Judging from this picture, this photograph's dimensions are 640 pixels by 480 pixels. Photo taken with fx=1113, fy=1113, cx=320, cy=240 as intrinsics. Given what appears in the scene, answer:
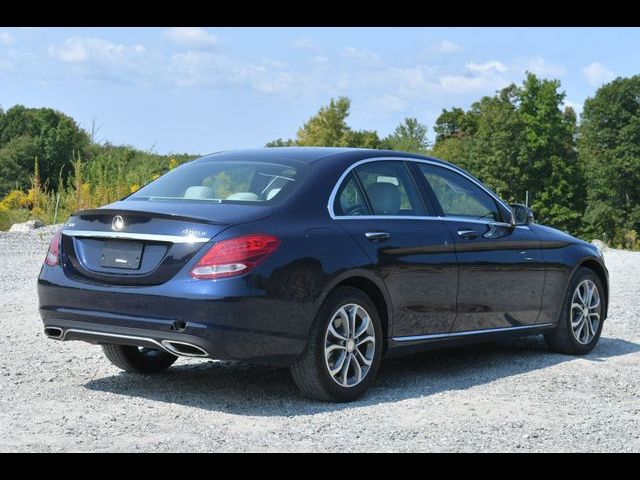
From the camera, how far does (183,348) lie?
22.4 ft

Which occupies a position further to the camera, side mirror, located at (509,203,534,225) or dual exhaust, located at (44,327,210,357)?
side mirror, located at (509,203,534,225)

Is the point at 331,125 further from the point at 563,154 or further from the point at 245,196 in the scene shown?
the point at 245,196

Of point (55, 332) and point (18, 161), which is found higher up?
point (18, 161)

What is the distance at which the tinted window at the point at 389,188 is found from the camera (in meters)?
7.91

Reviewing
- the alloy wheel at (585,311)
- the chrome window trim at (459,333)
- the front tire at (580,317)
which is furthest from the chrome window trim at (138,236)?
the alloy wheel at (585,311)

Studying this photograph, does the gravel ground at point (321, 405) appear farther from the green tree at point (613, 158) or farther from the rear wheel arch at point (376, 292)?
the green tree at point (613, 158)

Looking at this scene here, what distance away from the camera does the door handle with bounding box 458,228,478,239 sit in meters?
8.51

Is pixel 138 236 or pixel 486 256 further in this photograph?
pixel 486 256

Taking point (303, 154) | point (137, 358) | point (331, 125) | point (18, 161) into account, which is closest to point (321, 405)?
point (137, 358)

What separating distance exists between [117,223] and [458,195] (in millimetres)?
2977

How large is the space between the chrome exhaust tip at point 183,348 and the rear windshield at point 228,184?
1.06 meters

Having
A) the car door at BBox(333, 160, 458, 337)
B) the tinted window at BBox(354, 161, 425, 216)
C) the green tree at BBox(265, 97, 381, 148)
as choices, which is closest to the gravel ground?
the car door at BBox(333, 160, 458, 337)

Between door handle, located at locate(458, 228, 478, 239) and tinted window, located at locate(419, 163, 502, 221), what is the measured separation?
16 cm

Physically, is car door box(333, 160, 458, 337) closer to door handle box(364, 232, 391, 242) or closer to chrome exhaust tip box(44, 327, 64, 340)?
door handle box(364, 232, 391, 242)
